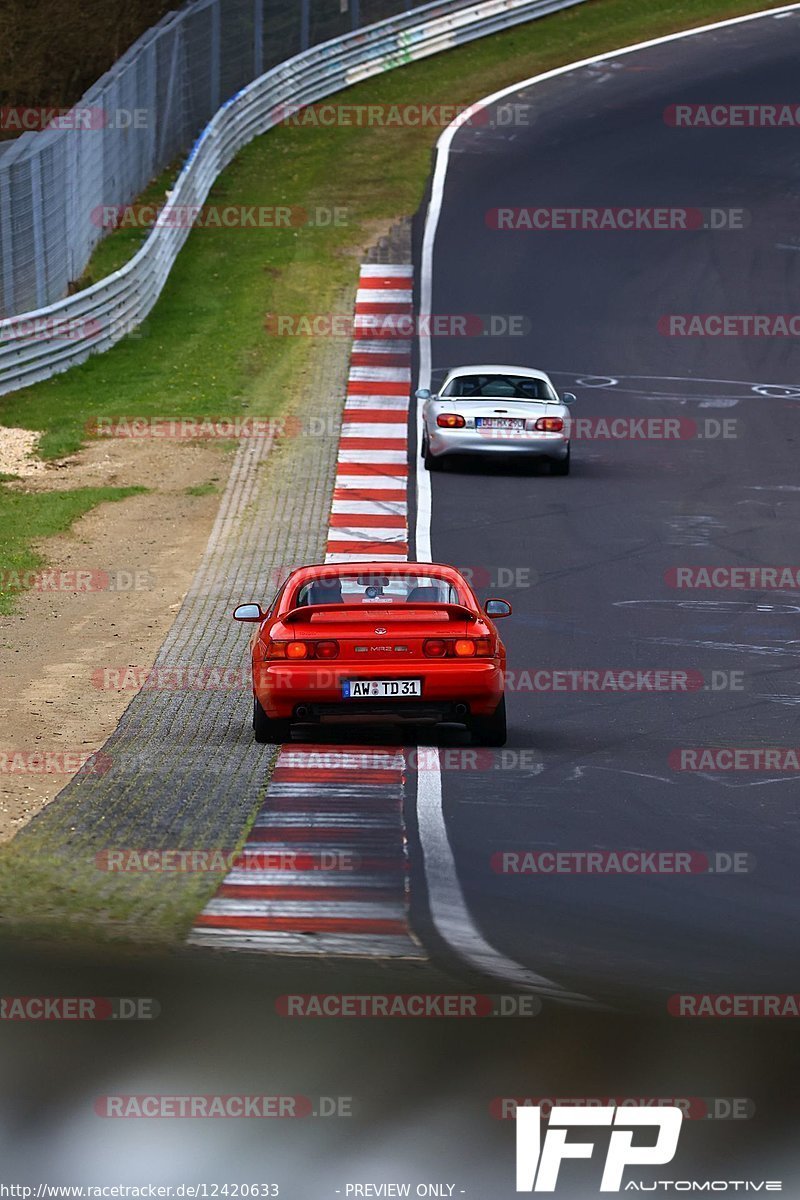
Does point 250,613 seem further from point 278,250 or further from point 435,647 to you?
point 278,250

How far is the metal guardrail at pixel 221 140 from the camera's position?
94.4ft

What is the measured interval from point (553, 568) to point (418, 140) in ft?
80.4

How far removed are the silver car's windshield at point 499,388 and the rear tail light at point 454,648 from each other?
12.0m

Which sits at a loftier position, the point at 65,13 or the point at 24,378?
the point at 65,13

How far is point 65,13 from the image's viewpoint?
155 ft

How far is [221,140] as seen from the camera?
39938 millimetres

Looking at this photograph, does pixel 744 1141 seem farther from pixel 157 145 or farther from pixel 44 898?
pixel 157 145

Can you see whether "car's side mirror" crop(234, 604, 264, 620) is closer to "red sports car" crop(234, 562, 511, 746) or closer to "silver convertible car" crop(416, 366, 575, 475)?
"red sports car" crop(234, 562, 511, 746)

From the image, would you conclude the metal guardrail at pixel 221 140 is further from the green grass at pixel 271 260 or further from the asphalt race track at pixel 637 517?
the asphalt race track at pixel 637 517

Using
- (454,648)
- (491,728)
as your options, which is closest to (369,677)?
(454,648)

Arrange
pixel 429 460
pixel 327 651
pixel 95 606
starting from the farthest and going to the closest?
1. pixel 429 460
2. pixel 95 606
3. pixel 327 651

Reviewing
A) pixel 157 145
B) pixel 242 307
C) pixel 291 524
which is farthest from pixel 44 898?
pixel 157 145

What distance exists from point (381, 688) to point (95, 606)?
6652 millimetres

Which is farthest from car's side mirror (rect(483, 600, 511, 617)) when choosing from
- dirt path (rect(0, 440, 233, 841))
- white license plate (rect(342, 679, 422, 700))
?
dirt path (rect(0, 440, 233, 841))
